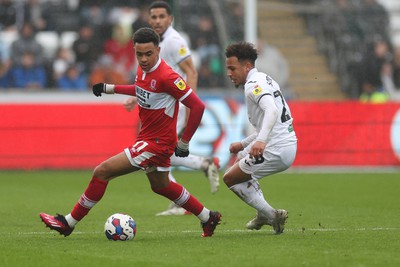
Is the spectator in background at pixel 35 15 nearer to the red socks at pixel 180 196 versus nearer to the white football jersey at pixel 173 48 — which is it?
the white football jersey at pixel 173 48

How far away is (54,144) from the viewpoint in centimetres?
1998

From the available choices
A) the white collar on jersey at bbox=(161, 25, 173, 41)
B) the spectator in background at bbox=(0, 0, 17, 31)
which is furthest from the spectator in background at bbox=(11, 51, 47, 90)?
the white collar on jersey at bbox=(161, 25, 173, 41)

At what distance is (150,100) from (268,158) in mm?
1308

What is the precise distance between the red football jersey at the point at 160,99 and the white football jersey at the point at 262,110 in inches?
24.1

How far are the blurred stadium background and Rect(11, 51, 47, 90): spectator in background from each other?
0.21 ft

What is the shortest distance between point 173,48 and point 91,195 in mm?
3427

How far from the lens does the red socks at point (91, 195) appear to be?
9305 mm

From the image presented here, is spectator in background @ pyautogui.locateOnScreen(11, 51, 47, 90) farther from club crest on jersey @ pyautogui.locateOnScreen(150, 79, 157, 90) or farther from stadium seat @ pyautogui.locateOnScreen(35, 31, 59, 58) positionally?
club crest on jersey @ pyautogui.locateOnScreen(150, 79, 157, 90)

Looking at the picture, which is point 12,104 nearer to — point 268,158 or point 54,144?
point 54,144

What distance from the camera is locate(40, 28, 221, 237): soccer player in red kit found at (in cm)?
917

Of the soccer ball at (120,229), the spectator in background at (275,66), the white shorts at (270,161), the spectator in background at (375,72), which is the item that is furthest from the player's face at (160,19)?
the spectator in background at (375,72)

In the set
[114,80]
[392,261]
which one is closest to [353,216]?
[392,261]

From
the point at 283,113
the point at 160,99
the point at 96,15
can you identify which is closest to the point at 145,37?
the point at 160,99

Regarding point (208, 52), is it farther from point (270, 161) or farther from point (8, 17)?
point (270, 161)
